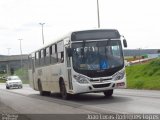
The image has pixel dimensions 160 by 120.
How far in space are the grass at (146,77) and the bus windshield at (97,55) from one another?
9.35 meters

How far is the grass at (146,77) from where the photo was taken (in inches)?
1314

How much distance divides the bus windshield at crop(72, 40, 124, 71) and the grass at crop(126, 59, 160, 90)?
935cm

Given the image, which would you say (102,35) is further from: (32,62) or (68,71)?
(32,62)

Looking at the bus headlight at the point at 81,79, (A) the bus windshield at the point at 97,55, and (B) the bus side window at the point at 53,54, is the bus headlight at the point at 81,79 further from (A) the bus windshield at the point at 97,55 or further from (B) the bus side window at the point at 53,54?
(B) the bus side window at the point at 53,54

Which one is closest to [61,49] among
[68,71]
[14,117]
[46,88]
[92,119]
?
[68,71]

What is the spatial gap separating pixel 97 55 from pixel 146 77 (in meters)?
19.6

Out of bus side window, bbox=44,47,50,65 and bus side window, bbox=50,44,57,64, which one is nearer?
bus side window, bbox=50,44,57,64

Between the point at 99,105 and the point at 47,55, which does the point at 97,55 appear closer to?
the point at 99,105

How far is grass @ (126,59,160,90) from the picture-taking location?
33375mm

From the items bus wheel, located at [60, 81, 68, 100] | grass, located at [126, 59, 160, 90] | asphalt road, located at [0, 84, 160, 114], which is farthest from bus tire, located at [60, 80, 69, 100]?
grass, located at [126, 59, 160, 90]

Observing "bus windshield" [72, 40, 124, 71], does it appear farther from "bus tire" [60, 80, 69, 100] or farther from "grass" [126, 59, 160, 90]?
"grass" [126, 59, 160, 90]

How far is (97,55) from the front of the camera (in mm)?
21516

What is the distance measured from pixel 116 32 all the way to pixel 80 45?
171 centimetres

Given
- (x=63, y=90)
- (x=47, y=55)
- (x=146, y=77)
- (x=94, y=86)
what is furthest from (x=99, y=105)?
(x=146, y=77)
